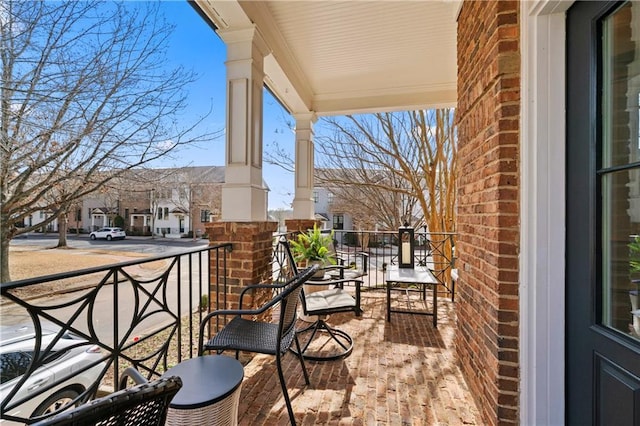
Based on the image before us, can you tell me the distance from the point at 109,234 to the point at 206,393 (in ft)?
23.6

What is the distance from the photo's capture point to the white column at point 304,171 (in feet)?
14.3

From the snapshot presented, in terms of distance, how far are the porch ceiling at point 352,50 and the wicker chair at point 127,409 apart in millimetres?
2480

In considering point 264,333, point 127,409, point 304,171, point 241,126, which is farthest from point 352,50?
point 127,409

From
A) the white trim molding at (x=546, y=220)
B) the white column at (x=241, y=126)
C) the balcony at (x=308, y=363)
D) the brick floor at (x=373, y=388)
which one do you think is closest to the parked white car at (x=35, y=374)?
the balcony at (x=308, y=363)

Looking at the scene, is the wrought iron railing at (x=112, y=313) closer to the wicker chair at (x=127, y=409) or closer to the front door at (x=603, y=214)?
the wicker chair at (x=127, y=409)

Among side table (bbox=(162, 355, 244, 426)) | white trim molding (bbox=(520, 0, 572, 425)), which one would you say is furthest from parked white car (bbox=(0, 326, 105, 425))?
white trim molding (bbox=(520, 0, 572, 425))

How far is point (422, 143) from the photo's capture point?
6.62 metres

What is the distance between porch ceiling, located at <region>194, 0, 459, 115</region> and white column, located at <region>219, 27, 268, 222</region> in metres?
0.15

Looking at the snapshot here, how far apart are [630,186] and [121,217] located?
7752 mm

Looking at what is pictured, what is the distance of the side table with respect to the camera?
95 cm

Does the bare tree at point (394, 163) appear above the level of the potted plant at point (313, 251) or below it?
above

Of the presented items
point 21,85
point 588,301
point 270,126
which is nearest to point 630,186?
point 588,301

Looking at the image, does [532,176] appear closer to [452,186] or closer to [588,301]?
[588,301]

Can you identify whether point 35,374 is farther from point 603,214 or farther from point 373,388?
point 603,214
